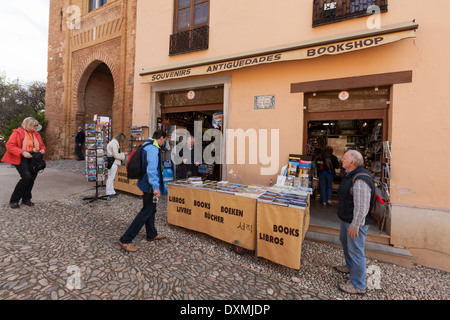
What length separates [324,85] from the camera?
4395mm

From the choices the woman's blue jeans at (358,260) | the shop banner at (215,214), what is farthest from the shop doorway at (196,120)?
the woman's blue jeans at (358,260)

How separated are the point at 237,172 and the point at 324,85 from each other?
115 inches

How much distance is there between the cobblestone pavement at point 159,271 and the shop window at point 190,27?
539 cm

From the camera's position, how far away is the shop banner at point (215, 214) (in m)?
3.11

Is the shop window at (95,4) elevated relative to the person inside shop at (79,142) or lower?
elevated

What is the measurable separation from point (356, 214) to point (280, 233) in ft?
3.22

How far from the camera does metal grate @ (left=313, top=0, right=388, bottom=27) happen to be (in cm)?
408

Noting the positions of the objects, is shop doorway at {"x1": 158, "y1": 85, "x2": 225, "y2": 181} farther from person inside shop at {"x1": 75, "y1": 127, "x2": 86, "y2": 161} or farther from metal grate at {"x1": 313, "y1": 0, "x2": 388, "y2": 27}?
person inside shop at {"x1": 75, "y1": 127, "x2": 86, "y2": 161}

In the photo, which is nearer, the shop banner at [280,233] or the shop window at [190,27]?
the shop banner at [280,233]

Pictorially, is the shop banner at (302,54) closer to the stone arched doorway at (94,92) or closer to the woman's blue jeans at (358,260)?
the woman's blue jeans at (358,260)

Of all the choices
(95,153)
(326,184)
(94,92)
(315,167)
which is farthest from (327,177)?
(94,92)

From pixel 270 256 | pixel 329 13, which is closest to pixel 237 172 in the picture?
pixel 270 256

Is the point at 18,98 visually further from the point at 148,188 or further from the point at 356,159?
the point at 356,159

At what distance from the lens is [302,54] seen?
414 cm
